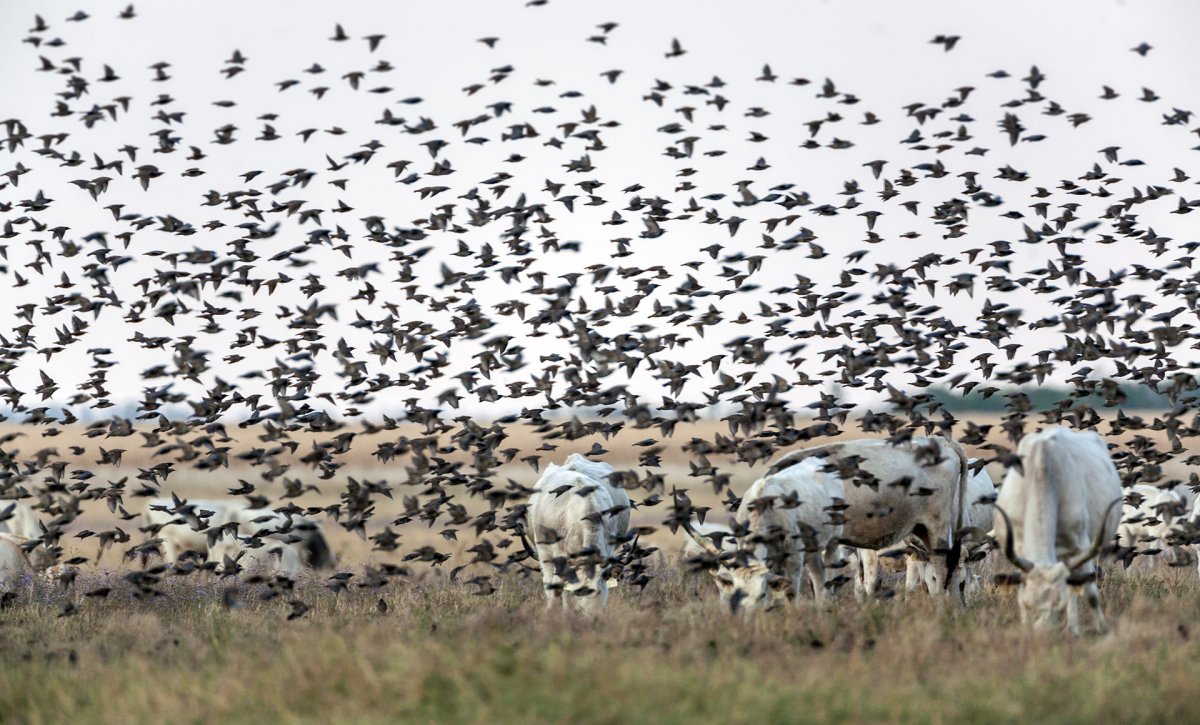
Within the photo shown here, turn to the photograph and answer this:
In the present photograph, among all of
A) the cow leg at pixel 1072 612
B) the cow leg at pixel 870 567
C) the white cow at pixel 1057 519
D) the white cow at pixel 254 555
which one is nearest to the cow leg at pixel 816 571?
the cow leg at pixel 870 567

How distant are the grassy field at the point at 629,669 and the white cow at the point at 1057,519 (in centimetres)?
60

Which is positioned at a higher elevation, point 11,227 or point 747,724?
point 11,227

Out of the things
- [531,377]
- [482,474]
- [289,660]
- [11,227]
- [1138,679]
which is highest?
[11,227]

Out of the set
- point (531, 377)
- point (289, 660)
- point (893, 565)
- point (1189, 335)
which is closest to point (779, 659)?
point (289, 660)

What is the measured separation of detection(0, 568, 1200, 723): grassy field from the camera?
11.0 metres

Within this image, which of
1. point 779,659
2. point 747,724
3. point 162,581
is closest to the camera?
point 747,724

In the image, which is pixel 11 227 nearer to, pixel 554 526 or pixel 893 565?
pixel 554 526

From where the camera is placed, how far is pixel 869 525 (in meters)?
19.7

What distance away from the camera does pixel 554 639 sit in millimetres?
13289

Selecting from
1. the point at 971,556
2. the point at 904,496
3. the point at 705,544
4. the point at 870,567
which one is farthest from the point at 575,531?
the point at 971,556

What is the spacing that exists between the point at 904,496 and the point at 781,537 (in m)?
3.69

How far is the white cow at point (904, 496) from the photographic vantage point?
19.7 metres

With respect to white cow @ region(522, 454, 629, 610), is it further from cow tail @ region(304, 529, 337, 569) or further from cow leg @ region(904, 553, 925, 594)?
cow tail @ region(304, 529, 337, 569)

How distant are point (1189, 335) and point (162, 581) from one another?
17614mm
